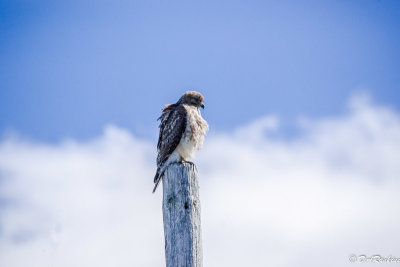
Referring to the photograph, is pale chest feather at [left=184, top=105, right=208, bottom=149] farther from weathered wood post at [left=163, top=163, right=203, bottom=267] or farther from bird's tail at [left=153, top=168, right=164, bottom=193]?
weathered wood post at [left=163, top=163, right=203, bottom=267]

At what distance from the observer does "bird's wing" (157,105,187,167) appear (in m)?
6.55

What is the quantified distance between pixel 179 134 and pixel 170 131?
0.21m

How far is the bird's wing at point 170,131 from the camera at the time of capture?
21.5 feet

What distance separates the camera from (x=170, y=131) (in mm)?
6715

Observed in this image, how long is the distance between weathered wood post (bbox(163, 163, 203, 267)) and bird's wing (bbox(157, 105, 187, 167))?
242cm

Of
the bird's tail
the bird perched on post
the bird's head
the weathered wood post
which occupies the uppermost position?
the bird's head

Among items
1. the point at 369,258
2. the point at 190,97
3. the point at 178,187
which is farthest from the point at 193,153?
the point at 369,258

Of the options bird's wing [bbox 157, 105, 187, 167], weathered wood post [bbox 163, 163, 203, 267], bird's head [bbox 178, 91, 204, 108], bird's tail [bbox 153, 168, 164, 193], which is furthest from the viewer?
bird's head [bbox 178, 91, 204, 108]

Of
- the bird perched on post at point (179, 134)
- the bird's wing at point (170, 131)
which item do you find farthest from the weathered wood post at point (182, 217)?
the bird's wing at point (170, 131)

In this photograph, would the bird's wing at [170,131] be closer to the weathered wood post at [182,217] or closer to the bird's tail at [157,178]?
the bird's tail at [157,178]

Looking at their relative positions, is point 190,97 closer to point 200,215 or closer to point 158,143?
point 158,143

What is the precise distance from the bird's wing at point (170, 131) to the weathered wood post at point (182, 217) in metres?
2.42

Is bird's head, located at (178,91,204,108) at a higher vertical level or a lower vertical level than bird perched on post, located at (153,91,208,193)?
higher

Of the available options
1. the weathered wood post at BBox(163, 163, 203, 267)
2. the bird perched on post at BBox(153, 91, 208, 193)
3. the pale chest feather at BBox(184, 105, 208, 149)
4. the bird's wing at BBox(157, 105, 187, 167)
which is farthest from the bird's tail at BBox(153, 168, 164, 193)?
the weathered wood post at BBox(163, 163, 203, 267)
